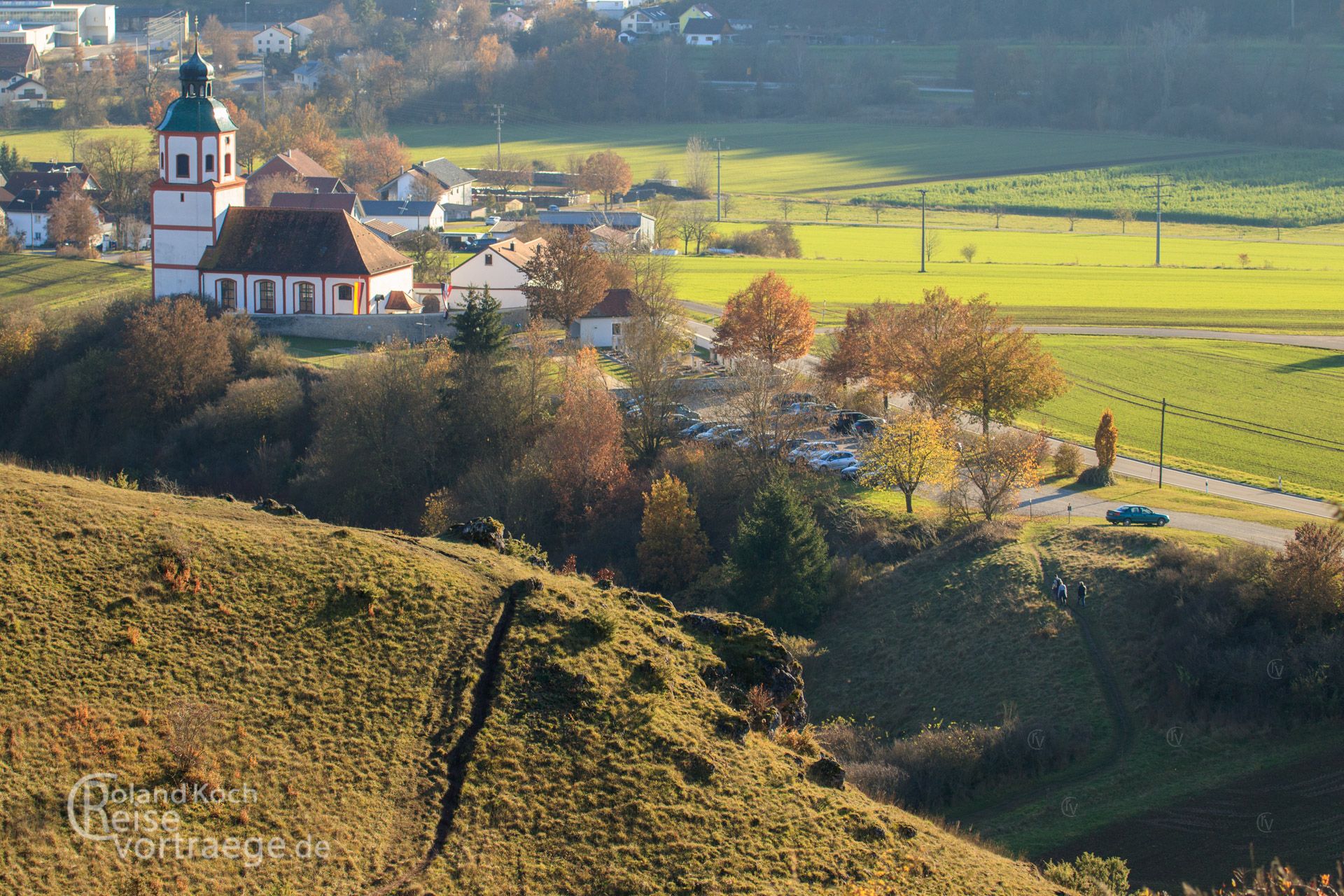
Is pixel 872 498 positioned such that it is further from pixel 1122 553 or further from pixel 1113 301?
pixel 1113 301

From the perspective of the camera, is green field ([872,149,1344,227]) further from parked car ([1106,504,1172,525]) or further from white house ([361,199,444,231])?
parked car ([1106,504,1172,525])

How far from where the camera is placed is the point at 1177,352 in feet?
195

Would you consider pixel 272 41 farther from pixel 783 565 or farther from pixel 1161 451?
pixel 783 565

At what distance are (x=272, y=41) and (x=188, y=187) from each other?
371 ft

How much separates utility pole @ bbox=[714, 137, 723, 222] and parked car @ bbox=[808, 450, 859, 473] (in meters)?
63.0

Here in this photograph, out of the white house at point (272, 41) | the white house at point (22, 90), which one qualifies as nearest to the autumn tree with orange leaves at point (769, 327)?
the white house at point (22, 90)

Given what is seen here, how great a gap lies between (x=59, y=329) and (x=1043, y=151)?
95103 mm

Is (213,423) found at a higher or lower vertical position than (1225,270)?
lower

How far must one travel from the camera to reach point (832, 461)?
4428 cm

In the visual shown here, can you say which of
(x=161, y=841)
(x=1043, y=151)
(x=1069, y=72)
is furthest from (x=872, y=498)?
(x=1069, y=72)

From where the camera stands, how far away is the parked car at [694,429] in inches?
1843

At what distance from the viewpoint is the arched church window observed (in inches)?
2340

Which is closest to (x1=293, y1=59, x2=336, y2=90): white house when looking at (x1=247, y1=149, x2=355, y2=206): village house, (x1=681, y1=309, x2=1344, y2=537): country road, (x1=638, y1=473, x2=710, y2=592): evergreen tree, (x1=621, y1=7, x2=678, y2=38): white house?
(x1=621, y1=7, x2=678, y2=38): white house

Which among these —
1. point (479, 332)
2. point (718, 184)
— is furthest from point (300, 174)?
point (479, 332)
